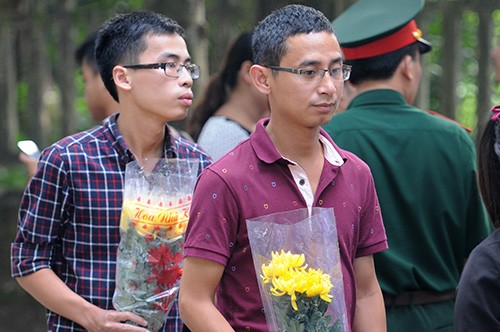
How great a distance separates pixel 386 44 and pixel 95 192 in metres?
1.35

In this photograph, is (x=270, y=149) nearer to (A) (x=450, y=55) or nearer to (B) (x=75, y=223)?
(B) (x=75, y=223)

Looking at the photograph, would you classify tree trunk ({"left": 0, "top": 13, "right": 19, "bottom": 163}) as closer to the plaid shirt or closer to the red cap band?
the red cap band

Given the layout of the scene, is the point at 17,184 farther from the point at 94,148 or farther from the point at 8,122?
the point at 94,148

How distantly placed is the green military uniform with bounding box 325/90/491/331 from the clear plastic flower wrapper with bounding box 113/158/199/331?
0.90m

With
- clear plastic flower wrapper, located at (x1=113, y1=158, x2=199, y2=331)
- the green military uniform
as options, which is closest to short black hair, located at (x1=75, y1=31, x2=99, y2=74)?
the green military uniform

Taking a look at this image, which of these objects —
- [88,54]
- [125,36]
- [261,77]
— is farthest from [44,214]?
[88,54]

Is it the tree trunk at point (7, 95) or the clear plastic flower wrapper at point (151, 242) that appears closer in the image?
the clear plastic flower wrapper at point (151, 242)

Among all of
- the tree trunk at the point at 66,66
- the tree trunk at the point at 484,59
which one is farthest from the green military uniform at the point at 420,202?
the tree trunk at the point at 66,66

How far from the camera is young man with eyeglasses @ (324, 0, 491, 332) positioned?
399cm

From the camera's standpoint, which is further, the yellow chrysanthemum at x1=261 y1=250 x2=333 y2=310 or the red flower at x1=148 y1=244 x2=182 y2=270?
the red flower at x1=148 y1=244 x2=182 y2=270

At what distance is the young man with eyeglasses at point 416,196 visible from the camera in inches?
157

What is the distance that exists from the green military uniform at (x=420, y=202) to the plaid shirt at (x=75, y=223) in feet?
3.02

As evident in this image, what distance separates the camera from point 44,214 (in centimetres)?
352

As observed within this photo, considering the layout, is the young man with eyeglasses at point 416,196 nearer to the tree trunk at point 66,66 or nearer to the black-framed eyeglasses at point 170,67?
the black-framed eyeglasses at point 170,67
